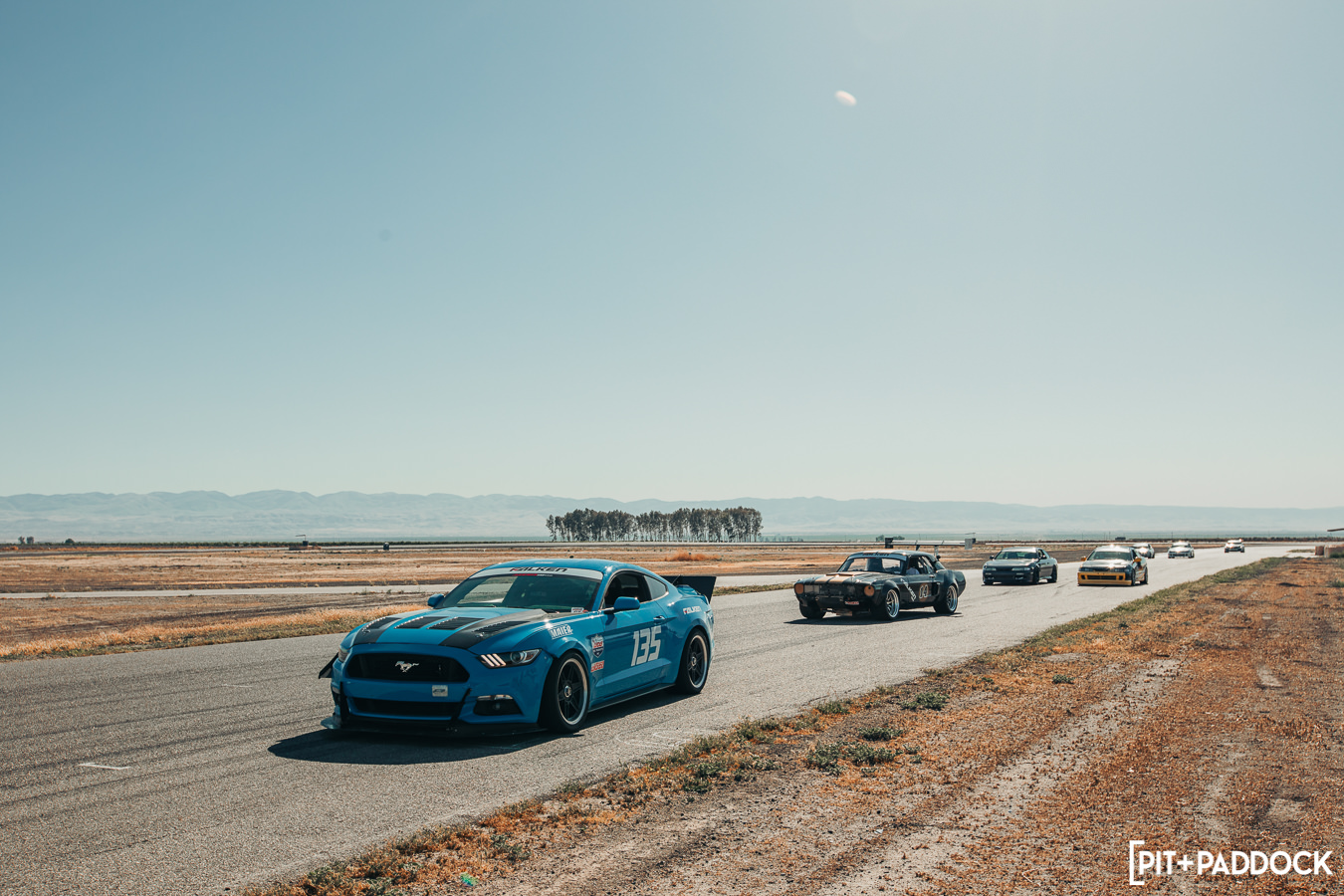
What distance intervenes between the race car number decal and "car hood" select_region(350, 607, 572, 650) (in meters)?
0.99

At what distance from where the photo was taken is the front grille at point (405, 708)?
26.1 ft

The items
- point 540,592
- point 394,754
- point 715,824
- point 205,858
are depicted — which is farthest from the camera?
point 540,592

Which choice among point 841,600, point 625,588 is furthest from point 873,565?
point 625,588

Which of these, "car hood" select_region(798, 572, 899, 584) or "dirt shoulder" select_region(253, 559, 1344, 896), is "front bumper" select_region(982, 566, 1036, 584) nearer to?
"car hood" select_region(798, 572, 899, 584)

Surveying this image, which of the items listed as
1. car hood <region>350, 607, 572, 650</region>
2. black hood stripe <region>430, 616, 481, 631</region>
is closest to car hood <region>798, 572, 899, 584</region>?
car hood <region>350, 607, 572, 650</region>

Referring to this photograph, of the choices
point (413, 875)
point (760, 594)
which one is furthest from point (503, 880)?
point (760, 594)

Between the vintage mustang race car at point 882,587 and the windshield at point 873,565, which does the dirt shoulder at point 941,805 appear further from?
the windshield at point 873,565

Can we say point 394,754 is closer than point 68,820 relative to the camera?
No

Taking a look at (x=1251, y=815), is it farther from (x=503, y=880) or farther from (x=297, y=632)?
(x=297, y=632)

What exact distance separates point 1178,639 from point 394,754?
13.8 m

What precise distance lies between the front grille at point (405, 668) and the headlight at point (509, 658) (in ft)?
0.74

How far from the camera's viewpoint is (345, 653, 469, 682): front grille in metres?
8.02

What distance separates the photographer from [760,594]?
99.4 ft

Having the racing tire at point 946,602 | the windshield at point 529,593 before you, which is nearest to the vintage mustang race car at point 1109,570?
the racing tire at point 946,602
